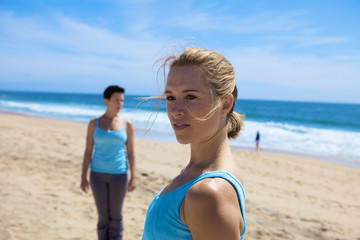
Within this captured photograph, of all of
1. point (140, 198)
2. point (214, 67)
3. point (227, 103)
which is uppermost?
point (214, 67)

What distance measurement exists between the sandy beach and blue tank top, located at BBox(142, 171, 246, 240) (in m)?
3.66

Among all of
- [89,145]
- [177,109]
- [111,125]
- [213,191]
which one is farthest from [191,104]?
[89,145]

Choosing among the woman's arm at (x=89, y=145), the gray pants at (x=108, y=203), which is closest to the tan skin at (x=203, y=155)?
the gray pants at (x=108, y=203)

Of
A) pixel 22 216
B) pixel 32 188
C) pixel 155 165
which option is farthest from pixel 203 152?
pixel 155 165

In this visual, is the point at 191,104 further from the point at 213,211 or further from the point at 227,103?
the point at 213,211

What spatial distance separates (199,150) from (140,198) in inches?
203

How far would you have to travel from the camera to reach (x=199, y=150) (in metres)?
1.25

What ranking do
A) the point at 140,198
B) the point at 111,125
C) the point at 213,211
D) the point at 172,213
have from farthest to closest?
the point at 140,198 < the point at 111,125 < the point at 172,213 < the point at 213,211

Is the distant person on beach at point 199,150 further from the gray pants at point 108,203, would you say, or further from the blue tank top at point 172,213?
the gray pants at point 108,203

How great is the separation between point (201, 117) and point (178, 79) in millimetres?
179

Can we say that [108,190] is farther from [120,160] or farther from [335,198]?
[335,198]

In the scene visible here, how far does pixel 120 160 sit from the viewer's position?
3.68 meters

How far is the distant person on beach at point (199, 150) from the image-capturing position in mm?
938

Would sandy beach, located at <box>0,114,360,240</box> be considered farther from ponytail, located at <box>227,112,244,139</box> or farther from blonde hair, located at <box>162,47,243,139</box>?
blonde hair, located at <box>162,47,243,139</box>
